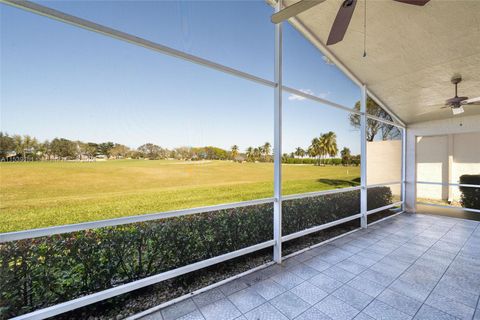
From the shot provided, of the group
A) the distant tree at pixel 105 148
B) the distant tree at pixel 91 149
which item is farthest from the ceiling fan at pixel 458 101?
the distant tree at pixel 91 149

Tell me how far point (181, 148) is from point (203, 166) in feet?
2.46

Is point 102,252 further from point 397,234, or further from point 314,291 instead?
point 397,234

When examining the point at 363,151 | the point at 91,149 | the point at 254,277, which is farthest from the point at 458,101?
the point at 91,149

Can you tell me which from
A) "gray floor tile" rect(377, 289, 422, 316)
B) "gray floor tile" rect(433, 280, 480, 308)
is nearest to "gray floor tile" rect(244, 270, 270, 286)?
"gray floor tile" rect(377, 289, 422, 316)

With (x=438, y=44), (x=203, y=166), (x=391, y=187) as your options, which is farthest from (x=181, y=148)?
(x=391, y=187)

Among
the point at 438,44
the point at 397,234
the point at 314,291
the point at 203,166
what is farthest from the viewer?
the point at 203,166

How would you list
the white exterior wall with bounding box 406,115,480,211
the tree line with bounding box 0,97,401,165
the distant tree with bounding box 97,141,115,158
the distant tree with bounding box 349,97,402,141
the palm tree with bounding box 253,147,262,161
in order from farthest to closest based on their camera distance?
the distant tree with bounding box 349,97,402,141
the white exterior wall with bounding box 406,115,480,211
the palm tree with bounding box 253,147,262,161
the distant tree with bounding box 97,141,115,158
the tree line with bounding box 0,97,401,165

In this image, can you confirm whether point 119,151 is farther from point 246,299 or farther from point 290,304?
point 290,304

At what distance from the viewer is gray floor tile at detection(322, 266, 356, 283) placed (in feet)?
8.42

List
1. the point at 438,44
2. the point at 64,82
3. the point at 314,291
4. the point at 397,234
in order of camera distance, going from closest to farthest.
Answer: the point at 314,291, the point at 64,82, the point at 438,44, the point at 397,234

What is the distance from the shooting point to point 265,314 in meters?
1.97

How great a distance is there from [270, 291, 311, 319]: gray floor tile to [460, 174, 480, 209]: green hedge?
22.3ft

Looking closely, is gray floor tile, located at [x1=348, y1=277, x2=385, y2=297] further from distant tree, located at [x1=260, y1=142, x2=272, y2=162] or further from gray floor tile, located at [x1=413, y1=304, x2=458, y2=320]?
distant tree, located at [x1=260, y1=142, x2=272, y2=162]

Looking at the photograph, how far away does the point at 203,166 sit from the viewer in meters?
4.45
